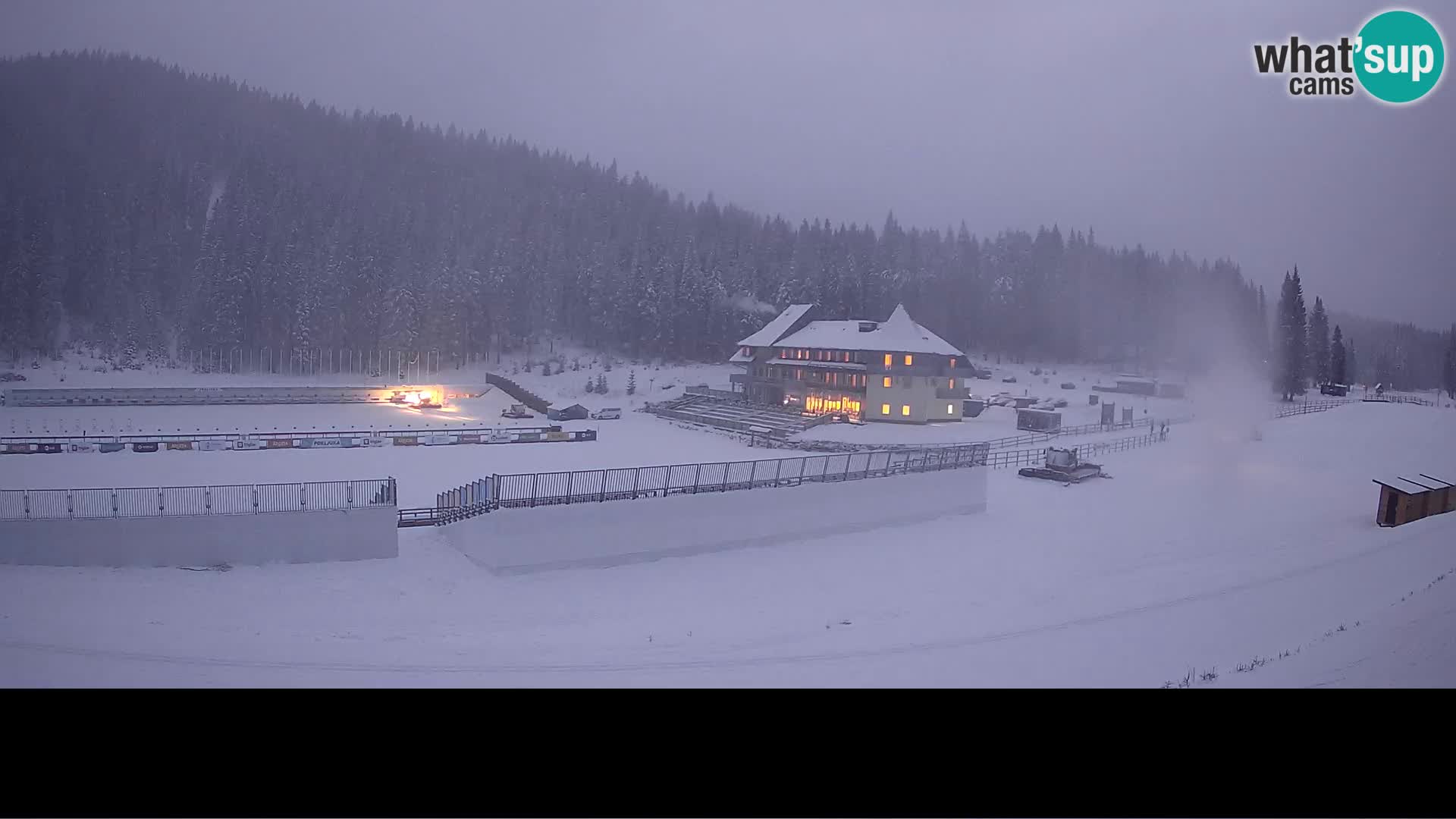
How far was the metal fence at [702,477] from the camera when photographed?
47.1 ft

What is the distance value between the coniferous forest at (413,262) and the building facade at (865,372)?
12.4 metres

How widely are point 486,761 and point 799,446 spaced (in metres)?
29.6

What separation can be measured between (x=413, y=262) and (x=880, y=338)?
45.6m

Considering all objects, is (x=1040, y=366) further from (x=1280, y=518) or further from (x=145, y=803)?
(x=145, y=803)

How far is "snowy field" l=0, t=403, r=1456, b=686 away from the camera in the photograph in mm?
7203

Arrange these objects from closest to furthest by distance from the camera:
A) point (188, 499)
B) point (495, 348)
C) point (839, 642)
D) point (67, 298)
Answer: point (839, 642) < point (188, 499) < point (67, 298) < point (495, 348)

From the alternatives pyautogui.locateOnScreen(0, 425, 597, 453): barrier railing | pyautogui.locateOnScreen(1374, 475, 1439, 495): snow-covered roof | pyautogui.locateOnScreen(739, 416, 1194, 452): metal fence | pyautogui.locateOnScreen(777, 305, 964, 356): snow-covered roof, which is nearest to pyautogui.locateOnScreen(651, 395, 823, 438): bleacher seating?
pyautogui.locateOnScreen(739, 416, 1194, 452): metal fence

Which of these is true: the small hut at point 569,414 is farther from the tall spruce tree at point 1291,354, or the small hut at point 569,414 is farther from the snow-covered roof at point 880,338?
the tall spruce tree at point 1291,354

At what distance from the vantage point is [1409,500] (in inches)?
673

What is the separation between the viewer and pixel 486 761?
100 inches

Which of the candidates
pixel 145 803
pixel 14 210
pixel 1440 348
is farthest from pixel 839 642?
pixel 14 210

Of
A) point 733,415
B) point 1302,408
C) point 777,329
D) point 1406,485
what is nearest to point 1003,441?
point 1302,408

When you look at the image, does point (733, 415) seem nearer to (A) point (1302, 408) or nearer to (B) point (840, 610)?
(A) point (1302, 408)

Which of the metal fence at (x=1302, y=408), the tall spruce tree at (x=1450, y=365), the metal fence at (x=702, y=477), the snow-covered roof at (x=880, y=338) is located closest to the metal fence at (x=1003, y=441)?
the metal fence at (x=1302, y=408)
